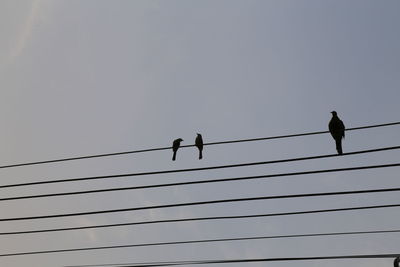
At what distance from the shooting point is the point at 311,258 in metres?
8.85

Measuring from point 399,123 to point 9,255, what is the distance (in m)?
8.36

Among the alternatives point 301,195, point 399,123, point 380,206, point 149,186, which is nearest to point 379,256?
point 380,206

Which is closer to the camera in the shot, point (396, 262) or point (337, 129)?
point (396, 262)

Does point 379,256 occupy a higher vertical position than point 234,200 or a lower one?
lower

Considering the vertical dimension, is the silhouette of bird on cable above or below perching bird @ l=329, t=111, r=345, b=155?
below

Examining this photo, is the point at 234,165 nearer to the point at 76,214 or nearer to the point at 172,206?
the point at 172,206

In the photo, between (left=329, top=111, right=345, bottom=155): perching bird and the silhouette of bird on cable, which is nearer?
the silhouette of bird on cable

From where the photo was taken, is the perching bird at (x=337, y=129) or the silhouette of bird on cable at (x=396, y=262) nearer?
the silhouette of bird on cable at (x=396, y=262)

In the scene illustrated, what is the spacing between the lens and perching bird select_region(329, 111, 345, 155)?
47.7 ft

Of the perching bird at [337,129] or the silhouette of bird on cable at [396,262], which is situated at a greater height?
the perching bird at [337,129]

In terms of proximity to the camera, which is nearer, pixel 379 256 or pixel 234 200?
pixel 379 256

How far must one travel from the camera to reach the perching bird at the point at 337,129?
14.5 metres

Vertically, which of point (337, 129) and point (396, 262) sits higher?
point (337, 129)

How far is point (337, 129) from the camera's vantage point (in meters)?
15.4
